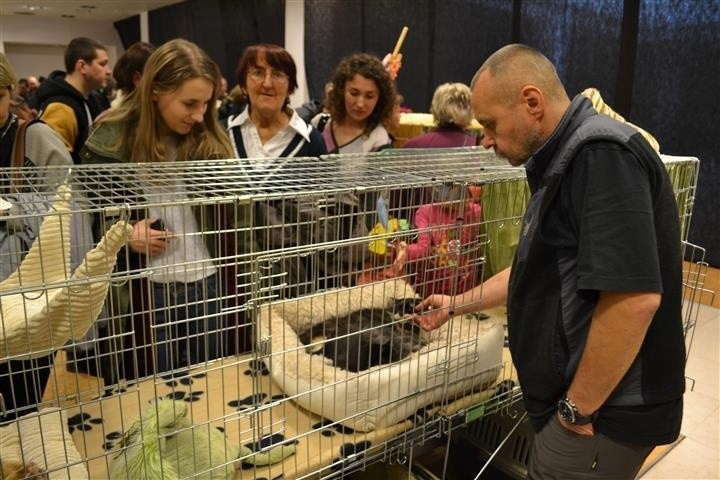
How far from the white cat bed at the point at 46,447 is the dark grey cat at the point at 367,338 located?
1.66ft

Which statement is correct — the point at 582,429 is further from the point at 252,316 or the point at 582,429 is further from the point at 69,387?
the point at 69,387

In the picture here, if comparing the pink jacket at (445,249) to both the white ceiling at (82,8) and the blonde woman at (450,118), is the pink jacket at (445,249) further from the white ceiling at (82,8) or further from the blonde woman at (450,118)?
the white ceiling at (82,8)

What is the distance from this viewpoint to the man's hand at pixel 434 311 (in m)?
1.33

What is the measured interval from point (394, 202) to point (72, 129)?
1.48m

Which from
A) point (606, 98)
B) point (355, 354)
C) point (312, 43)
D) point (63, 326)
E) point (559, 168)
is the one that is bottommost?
point (355, 354)

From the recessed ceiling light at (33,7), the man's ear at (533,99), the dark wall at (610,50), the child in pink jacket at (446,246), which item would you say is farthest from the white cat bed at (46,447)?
the recessed ceiling light at (33,7)

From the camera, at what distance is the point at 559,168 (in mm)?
957

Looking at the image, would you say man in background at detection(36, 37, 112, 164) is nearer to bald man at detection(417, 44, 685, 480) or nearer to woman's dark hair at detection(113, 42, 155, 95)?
woman's dark hair at detection(113, 42, 155, 95)

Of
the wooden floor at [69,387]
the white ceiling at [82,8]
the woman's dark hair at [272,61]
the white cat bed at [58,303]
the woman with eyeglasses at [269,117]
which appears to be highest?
the white ceiling at [82,8]

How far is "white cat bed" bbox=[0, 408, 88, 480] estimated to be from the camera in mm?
987

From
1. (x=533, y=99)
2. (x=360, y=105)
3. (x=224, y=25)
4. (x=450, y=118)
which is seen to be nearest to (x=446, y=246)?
(x=533, y=99)

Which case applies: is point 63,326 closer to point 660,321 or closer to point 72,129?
point 660,321

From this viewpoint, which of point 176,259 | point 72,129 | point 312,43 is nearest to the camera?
point 176,259

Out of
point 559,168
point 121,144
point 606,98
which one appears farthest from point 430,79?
point 559,168
